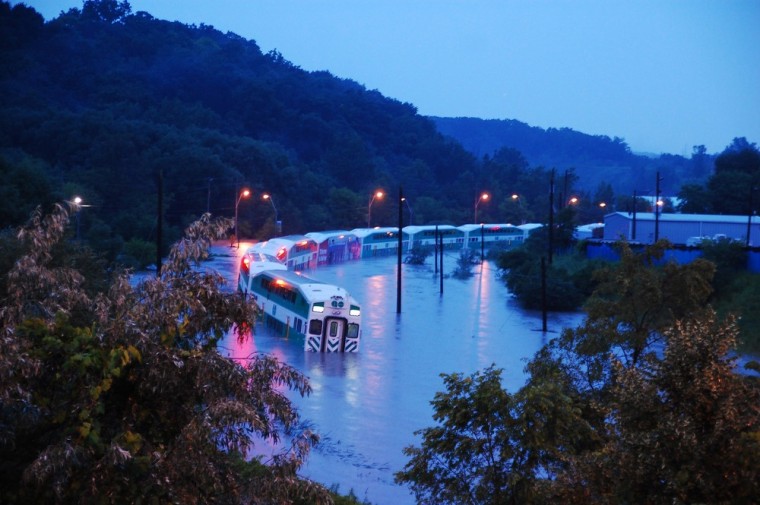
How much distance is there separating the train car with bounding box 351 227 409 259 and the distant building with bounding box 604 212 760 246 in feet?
51.0

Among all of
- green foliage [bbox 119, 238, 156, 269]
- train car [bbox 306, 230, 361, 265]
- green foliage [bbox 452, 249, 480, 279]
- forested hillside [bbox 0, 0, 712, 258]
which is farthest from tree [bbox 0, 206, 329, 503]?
train car [bbox 306, 230, 361, 265]

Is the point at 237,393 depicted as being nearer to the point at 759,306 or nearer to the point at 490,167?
the point at 759,306

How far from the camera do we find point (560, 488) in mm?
6129


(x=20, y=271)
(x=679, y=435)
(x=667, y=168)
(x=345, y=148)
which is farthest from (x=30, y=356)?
(x=667, y=168)

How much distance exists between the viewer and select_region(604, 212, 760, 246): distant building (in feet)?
159

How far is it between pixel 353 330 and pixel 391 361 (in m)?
1.58

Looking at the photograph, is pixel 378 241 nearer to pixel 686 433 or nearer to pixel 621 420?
pixel 621 420

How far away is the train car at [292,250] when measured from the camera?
136 feet

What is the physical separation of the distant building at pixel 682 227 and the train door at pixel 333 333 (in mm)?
28440

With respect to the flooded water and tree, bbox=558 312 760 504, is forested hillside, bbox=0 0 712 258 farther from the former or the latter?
tree, bbox=558 312 760 504

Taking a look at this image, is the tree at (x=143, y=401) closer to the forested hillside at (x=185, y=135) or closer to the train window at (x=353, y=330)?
the train window at (x=353, y=330)

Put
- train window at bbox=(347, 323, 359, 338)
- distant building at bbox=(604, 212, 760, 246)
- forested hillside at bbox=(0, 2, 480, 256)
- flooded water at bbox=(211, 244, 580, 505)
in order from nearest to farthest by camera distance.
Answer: flooded water at bbox=(211, 244, 580, 505)
train window at bbox=(347, 323, 359, 338)
distant building at bbox=(604, 212, 760, 246)
forested hillside at bbox=(0, 2, 480, 256)

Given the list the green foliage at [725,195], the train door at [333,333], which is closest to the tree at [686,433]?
the train door at [333,333]

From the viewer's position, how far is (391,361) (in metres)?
23.5
